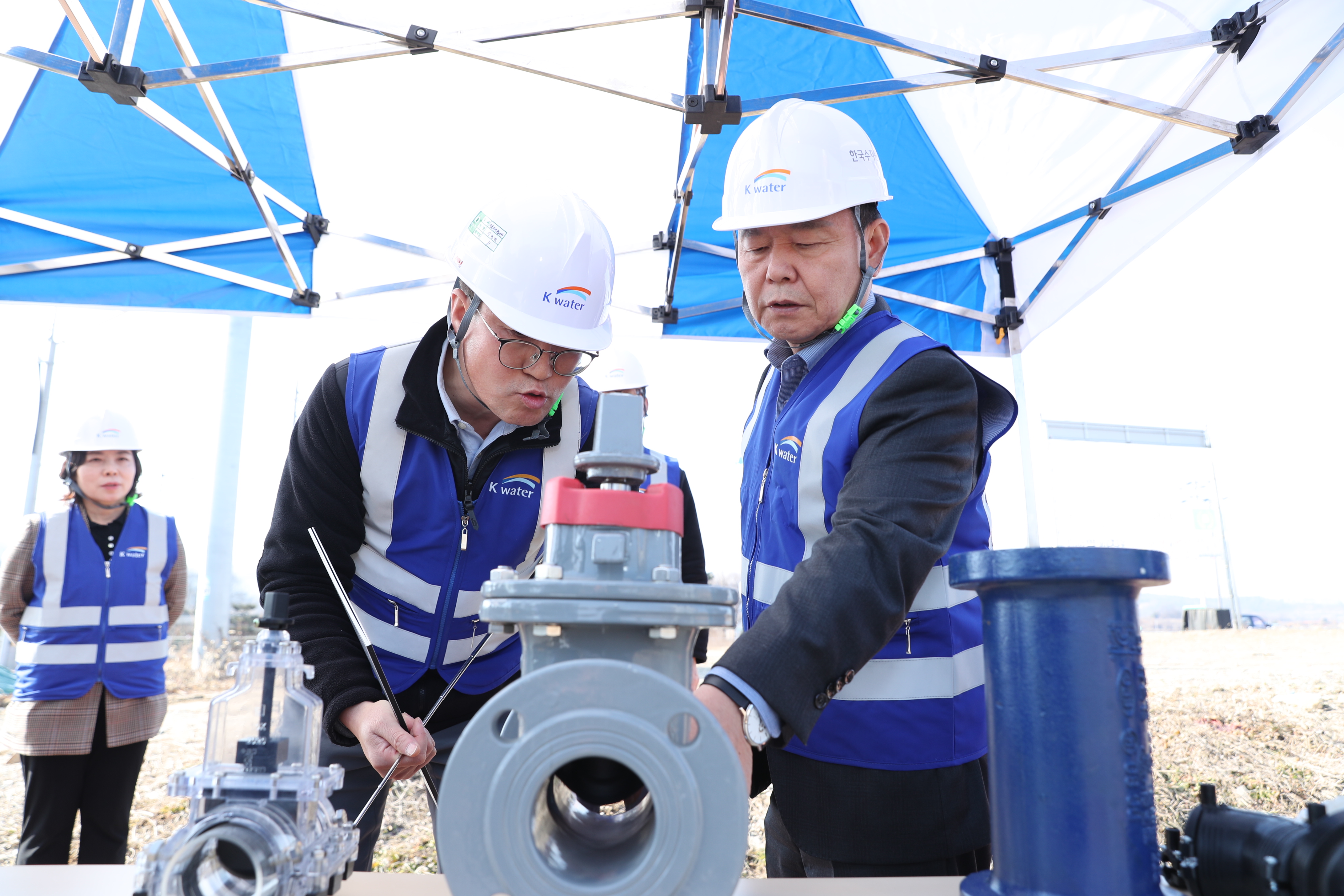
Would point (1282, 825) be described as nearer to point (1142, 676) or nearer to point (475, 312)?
point (1142, 676)

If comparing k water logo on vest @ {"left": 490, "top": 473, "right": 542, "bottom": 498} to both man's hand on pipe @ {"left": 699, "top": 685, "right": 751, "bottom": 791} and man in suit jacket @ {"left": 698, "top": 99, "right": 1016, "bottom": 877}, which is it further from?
man's hand on pipe @ {"left": 699, "top": 685, "right": 751, "bottom": 791}

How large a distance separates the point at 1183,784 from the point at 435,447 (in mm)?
6539

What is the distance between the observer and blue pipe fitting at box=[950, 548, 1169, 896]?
651 millimetres

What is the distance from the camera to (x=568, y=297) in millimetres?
1576

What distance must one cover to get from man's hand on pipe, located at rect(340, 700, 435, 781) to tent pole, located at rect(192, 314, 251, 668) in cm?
647

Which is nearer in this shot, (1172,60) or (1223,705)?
(1172,60)

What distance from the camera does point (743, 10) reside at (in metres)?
2.69

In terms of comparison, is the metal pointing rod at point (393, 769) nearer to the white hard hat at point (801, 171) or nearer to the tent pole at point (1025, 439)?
the white hard hat at point (801, 171)

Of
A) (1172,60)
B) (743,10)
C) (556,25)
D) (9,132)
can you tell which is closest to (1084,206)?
(1172,60)

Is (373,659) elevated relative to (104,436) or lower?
lower

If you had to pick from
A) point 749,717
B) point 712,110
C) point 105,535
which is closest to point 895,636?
point 749,717

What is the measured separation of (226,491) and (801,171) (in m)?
7.09

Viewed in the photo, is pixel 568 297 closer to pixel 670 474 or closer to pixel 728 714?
pixel 670 474

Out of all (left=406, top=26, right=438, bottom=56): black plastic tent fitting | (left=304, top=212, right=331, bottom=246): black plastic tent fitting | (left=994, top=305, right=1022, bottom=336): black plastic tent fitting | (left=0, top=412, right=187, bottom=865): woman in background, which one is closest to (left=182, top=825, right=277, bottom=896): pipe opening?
(left=406, top=26, right=438, bottom=56): black plastic tent fitting
